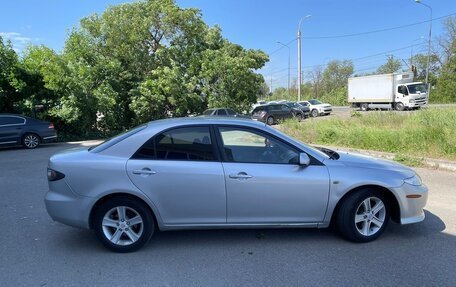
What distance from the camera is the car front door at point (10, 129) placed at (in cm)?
1525

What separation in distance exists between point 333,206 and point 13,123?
15115mm

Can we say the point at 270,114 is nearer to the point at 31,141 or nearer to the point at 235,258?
the point at 31,141

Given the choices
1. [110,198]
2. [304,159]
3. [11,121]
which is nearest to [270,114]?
[11,121]

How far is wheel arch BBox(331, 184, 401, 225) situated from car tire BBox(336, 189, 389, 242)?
3cm

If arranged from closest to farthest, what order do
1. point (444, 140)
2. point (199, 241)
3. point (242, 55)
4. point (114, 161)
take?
1. point (114, 161)
2. point (199, 241)
3. point (444, 140)
4. point (242, 55)

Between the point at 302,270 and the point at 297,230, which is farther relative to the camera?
the point at 297,230

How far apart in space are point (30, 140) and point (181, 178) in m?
13.9

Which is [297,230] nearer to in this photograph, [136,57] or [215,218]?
[215,218]

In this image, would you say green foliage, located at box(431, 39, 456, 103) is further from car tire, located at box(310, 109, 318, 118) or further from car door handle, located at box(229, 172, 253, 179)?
car door handle, located at box(229, 172, 253, 179)

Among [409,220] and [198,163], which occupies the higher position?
[198,163]

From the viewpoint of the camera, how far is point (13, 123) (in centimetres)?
1554

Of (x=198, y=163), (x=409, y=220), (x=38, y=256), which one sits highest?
(x=198, y=163)

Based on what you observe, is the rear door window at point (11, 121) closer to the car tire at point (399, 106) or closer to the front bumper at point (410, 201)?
the front bumper at point (410, 201)

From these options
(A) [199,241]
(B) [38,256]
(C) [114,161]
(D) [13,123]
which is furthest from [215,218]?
(D) [13,123]
